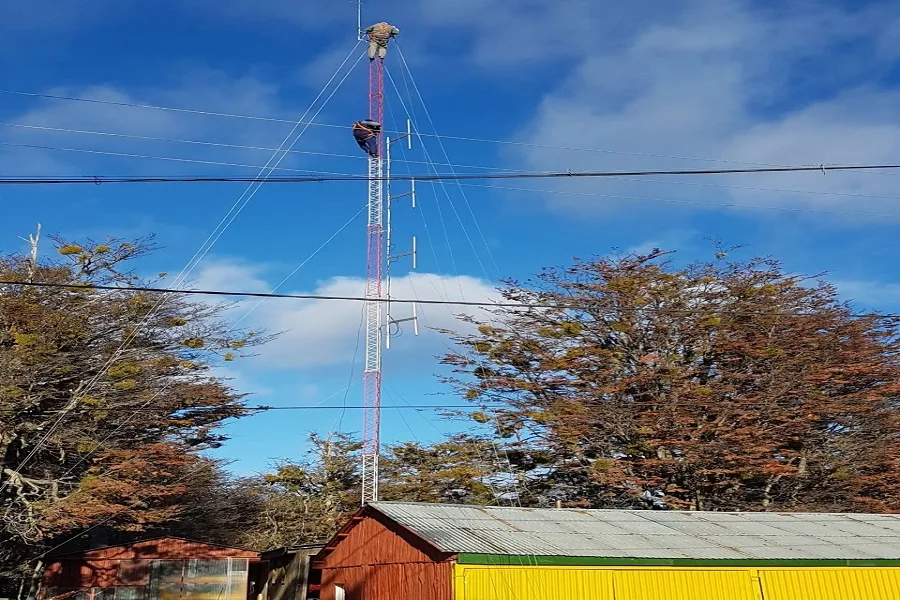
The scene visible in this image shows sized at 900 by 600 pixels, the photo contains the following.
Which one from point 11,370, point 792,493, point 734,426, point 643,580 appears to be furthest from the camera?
point 792,493

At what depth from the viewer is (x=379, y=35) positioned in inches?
762

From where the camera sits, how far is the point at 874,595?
15.2 m

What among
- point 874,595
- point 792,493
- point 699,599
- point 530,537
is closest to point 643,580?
point 699,599

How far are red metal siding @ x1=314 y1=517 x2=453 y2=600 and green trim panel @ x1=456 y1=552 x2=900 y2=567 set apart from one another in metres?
0.72

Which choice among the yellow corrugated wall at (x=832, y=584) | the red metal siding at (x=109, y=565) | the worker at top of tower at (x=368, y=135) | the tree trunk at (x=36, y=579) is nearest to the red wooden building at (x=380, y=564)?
the red metal siding at (x=109, y=565)

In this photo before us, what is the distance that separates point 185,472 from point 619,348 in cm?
1713

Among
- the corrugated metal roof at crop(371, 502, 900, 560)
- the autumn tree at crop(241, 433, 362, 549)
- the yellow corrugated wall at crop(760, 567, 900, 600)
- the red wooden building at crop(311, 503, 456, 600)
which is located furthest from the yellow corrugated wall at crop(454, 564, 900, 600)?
the autumn tree at crop(241, 433, 362, 549)

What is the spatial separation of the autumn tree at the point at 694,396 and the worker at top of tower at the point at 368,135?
37.2 ft

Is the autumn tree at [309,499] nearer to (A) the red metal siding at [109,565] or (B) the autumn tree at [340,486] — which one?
(B) the autumn tree at [340,486]

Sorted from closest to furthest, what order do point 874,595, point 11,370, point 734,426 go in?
1. point 874,595
2. point 11,370
3. point 734,426

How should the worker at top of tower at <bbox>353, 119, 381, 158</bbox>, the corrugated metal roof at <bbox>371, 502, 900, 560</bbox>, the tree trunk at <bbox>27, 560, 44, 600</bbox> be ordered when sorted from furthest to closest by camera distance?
the tree trunk at <bbox>27, 560, 44, 600</bbox> → the worker at top of tower at <bbox>353, 119, 381, 158</bbox> → the corrugated metal roof at <bbox>371, 502, 900, 560</bbox>

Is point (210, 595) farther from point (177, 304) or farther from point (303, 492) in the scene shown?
point (303, 492)

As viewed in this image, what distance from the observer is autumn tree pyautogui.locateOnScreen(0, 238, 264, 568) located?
21.1 metres

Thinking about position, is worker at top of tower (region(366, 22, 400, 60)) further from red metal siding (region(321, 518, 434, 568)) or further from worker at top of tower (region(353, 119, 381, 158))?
red metal siding (region(321, 518, 434, 568))
